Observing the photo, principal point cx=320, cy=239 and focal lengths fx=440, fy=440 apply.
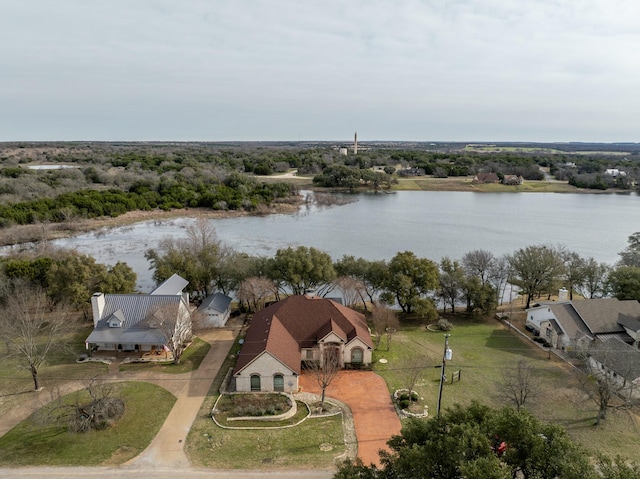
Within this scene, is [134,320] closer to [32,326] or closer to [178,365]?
[178,365]

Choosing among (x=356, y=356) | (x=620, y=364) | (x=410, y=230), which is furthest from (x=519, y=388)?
(x=410, y=230)

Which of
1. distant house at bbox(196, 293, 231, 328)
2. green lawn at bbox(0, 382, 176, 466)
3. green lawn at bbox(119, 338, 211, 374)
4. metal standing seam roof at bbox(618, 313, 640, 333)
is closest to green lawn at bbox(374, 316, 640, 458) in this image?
metal standing seam roof at bbox(618, 313, 640, 333)

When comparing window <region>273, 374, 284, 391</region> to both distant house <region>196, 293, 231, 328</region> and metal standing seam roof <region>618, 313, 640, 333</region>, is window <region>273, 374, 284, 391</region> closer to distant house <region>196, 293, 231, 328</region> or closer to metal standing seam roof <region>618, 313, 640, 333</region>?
distant house <region>196, 293, 231, 328</region>

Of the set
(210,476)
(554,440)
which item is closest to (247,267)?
(210,476)

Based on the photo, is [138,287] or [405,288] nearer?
[405,288]

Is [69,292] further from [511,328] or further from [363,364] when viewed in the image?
[511,328]

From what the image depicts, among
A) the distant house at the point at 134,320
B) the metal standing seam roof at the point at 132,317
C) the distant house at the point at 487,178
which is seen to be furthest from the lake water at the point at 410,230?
the distant house at the point at 487,178
